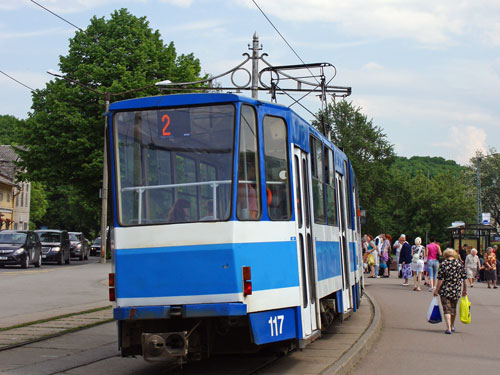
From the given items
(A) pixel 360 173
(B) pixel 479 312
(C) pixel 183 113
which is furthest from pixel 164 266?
(A) pixel 360 173

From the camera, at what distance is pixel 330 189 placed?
41.1 feet

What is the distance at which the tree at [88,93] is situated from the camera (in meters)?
45.7

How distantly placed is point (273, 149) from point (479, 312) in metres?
11.7

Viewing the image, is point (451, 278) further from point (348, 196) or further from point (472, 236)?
point (472, 236)

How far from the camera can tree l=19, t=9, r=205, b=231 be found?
150ft

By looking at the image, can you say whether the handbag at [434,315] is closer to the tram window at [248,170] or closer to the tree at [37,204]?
the tram window at [248,170]

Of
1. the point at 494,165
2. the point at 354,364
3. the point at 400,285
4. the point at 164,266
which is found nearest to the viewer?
the point at 164,266

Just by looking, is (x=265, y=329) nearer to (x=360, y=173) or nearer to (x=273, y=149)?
(x=273, y=149)

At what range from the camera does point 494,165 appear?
348 feet

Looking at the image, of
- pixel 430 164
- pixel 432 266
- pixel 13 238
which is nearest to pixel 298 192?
pixel 432 266

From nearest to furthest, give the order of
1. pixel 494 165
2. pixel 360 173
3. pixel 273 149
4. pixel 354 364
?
pixel 273 149
pixel 354 364
pixel 360 173
pixel 494 165

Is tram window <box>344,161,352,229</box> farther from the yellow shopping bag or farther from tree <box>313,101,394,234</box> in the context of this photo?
tree <box>313,101,394,234</box>

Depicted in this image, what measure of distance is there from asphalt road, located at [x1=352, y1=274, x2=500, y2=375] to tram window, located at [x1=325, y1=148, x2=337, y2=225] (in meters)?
2.06

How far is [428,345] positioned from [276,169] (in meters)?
5.08
